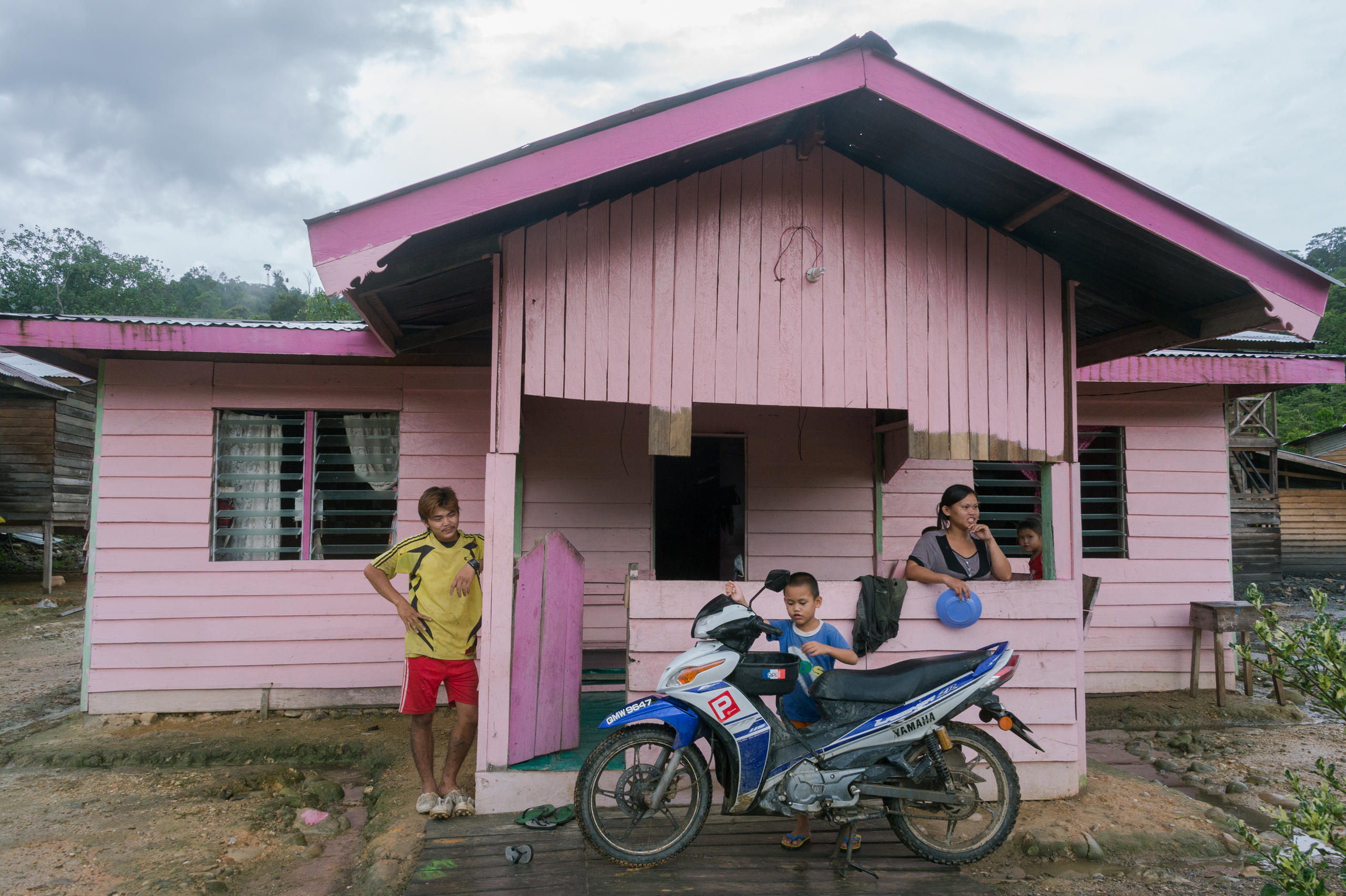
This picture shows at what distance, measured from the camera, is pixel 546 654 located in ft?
14.1

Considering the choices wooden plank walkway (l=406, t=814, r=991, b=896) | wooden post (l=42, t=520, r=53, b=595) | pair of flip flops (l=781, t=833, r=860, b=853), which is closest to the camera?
wooden plank walkway (l=406, t=814, r=991, b=896)

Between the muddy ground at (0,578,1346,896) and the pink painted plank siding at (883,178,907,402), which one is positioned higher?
the pink painted plank siding at (883,178,907,402)

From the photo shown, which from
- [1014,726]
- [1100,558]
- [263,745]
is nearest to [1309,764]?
[1100,558]

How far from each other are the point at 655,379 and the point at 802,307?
0.90 m

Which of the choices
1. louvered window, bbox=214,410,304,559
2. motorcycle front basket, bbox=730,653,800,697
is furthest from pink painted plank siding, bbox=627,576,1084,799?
louvered window, bbox=214,410,304,559

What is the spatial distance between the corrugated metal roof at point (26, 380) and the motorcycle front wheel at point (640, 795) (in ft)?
48.2

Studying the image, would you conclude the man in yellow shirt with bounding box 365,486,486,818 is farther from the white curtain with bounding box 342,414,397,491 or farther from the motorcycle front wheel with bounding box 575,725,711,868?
the white curtain with bounding box 342,414,397,491

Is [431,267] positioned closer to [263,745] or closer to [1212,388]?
[263,745]

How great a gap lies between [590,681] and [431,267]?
10.8 ft

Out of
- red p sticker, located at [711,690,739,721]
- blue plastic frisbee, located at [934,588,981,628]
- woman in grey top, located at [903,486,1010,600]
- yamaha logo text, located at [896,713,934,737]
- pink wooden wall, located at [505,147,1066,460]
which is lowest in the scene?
yamaha logo text, located at [896,713,934,737]

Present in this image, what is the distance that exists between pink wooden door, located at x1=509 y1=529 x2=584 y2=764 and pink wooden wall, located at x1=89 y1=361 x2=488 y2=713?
2.07m

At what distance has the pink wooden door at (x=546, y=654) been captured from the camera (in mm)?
4086

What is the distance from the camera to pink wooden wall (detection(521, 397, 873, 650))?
6520 millimetres

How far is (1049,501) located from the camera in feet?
14.8
